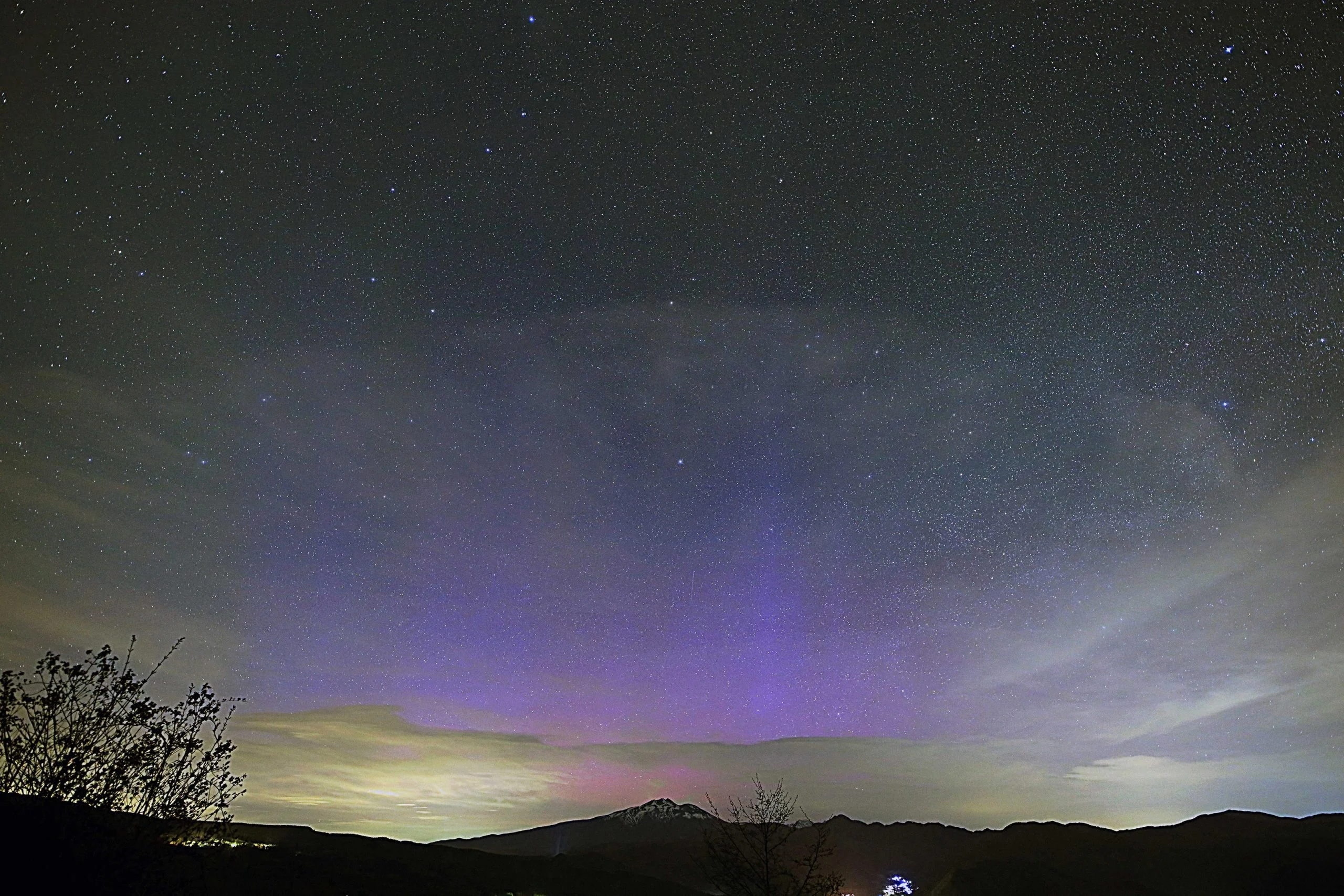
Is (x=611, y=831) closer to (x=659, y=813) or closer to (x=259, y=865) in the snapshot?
(x=659, y=813)

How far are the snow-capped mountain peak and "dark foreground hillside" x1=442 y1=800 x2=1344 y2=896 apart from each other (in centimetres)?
7130

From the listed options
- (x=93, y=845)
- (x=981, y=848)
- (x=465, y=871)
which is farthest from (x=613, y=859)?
(x=93, y=845)

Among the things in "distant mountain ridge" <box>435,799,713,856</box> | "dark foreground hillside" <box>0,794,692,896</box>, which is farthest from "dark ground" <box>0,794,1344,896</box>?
"distant mountain ridge" <box>435,799,713,856</box>

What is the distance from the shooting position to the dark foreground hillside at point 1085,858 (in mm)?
57594

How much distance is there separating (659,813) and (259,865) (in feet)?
544

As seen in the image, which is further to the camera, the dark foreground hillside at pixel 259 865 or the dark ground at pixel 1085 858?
the dark ground at pixel 1085 858

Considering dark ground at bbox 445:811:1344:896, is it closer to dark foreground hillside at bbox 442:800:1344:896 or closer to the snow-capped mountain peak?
dark foreground hillside at bbox 442:800:1344:896

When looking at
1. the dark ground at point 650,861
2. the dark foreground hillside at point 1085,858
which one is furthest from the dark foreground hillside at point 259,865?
the dark foreground hillside at point 1085,858

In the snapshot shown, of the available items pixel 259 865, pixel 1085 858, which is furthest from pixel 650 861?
pixel 259 865

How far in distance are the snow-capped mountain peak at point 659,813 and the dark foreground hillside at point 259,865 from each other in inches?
4628

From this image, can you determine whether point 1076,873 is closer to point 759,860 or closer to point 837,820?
point 837,820

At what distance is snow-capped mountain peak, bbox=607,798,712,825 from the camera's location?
177250mm

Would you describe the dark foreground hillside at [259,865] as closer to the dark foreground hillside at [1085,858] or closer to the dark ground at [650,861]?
the dark ground at [650,861]

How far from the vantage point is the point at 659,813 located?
181500mm
